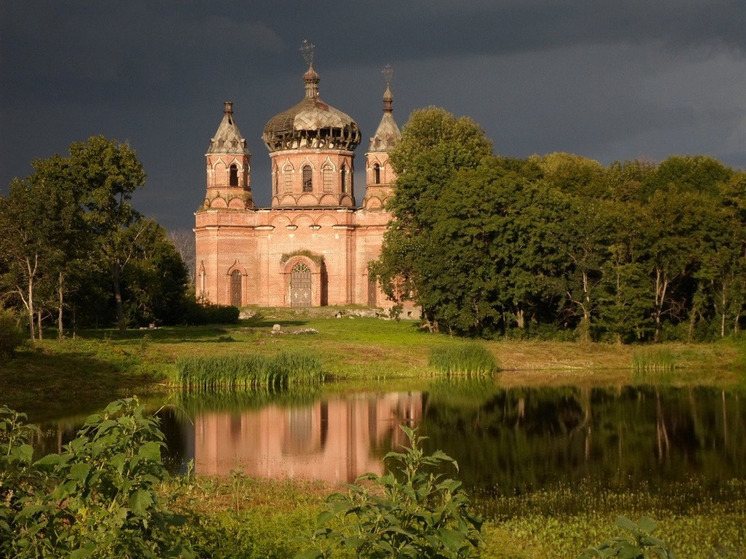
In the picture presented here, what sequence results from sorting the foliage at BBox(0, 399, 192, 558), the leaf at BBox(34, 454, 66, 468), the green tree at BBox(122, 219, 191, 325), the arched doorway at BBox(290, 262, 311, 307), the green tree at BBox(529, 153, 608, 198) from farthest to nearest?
the arched doorway at BBox(290, 262, 311, 307) < the green tree at BBox(529, 153, 608, 198) < the green tree at BBox(122, 219, 191, 325) < the leaf at BBox(34, 454, 66, 468) < the foliage at BBox(0, 399, 192, 558)

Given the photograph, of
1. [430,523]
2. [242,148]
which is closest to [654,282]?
[242,148]

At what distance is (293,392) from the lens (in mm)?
30500

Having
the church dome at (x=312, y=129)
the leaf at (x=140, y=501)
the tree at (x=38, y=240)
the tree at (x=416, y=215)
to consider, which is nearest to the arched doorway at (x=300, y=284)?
the church dome at (x=312, y=129)

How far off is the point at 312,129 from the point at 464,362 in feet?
94.0

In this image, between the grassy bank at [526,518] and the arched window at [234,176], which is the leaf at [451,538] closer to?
the grassy bank at [526,518]

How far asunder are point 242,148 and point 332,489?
148 ft

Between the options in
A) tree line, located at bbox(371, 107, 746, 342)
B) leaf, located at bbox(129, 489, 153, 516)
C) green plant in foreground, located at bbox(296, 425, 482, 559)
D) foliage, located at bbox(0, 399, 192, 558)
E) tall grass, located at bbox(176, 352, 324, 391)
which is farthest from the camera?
tree line, located at bbox(371, 107, 746, 342)

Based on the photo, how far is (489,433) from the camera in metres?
23.5

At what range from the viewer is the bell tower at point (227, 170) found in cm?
6006

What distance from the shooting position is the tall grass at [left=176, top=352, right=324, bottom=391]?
101 ft

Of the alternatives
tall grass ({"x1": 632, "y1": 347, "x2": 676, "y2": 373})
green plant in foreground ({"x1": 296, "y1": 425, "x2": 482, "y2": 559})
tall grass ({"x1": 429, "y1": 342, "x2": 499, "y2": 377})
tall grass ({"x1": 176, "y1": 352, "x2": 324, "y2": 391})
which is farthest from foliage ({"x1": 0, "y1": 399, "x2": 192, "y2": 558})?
tall grass ({"x1": 632, "y1": 347, "x2": 676, "y2": 373})

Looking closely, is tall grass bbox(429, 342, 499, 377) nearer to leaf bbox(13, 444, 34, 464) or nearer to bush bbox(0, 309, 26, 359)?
bush bbox(0, 309, 26, 359)

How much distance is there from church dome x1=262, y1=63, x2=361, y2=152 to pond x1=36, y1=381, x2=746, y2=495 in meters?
30.9

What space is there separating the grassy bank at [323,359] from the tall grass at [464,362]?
32 cm
